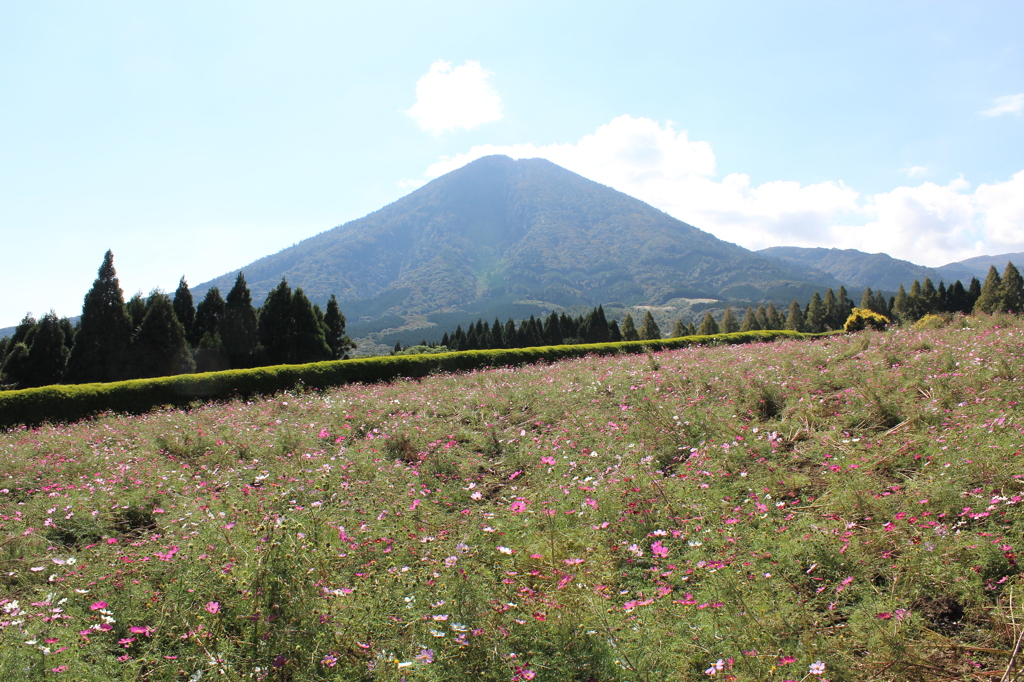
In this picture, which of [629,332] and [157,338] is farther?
[629,332]

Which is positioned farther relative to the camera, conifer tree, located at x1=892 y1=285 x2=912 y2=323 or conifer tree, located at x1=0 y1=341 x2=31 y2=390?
conifer tree, located at x1=892 y1=285 x2=912 y2=323

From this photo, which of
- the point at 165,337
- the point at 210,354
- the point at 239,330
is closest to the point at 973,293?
the point at 239,330

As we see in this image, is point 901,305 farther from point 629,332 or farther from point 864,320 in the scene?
point 864,320

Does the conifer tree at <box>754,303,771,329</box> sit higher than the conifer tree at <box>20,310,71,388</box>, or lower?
lower

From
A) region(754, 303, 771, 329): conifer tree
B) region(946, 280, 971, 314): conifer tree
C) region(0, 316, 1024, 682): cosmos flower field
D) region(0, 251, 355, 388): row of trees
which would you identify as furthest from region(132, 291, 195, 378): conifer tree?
region(946, 280, 971, 314): conifer tree

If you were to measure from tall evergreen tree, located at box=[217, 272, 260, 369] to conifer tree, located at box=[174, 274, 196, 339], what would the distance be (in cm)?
283

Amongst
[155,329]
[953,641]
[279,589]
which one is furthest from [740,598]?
[155,329]

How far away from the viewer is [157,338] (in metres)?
23.5

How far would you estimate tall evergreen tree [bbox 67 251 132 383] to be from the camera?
2214cm

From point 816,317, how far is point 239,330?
6334cm

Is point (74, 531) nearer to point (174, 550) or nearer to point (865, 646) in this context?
point (174, 550)

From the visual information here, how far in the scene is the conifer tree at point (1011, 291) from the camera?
4147 cm

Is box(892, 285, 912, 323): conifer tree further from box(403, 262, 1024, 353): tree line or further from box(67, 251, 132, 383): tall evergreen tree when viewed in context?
box(67, 251, 132, 383): tall evergreen tree

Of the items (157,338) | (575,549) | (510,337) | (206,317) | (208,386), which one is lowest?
(575,549)
